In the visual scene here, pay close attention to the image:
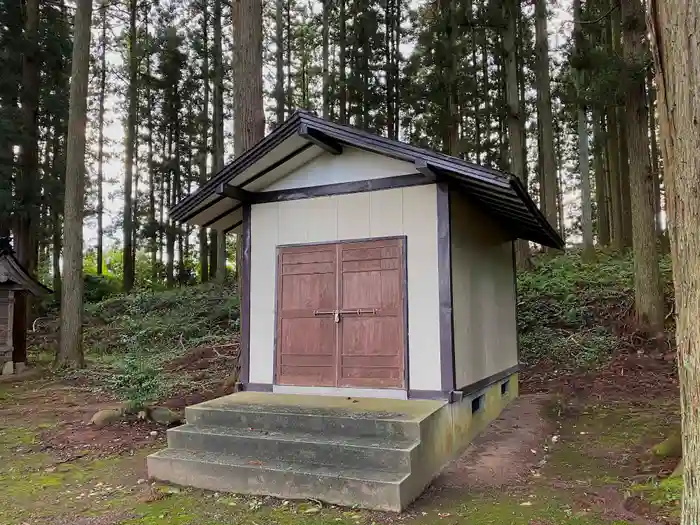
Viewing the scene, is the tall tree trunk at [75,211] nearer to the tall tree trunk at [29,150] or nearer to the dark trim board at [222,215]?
the tall tree trunk at [29,150]

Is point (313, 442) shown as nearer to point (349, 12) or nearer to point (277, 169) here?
point (277, 169)

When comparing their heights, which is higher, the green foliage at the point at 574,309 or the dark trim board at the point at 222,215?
the dark trim board at the point at 222,215

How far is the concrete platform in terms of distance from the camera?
4121 mm

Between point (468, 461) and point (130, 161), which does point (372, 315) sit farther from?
point (130, 161)

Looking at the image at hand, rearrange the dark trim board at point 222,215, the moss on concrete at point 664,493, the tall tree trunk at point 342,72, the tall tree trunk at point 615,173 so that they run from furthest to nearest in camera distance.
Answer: the tall tree trunk at point 342,72
the tall tree trunk at point 615,173
the dark trim board at point 222,215
the moss on concrete at point 664,493

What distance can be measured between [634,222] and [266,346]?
7039 millimetres

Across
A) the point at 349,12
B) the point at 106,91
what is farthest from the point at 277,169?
the point at 106,91

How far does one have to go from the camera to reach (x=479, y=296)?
6574mm

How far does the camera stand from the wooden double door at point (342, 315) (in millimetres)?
5605

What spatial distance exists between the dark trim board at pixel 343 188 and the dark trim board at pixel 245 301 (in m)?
0.34

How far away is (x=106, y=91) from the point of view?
2373 cm

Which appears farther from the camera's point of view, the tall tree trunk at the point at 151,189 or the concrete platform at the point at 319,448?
the tall tree trunk at the point at 151,189

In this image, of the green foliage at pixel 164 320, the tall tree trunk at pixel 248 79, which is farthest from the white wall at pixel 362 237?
the green foliage at pixel 164 320

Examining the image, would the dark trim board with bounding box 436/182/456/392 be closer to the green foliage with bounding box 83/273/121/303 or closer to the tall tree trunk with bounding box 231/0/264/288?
the tall tree trunk with bounding box 231/0/264/288
